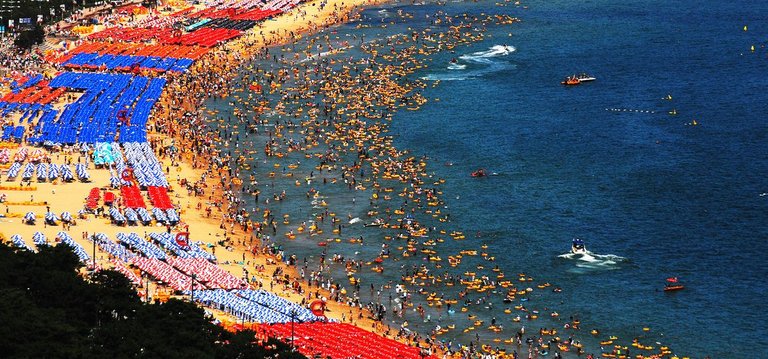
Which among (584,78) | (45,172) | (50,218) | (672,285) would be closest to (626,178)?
(672,285)

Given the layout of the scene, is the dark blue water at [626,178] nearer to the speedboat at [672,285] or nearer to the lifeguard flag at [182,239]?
the speedboat at [672,285]

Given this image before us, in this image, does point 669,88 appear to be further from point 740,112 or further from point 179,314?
point 179,314

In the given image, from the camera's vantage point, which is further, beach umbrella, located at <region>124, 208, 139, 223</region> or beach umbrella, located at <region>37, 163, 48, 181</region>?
beach umbrella, located at <region>37, 163, 48, 181</region>

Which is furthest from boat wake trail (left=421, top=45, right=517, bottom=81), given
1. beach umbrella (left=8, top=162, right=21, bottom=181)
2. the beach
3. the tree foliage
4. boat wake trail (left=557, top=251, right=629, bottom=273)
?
the tree foliage

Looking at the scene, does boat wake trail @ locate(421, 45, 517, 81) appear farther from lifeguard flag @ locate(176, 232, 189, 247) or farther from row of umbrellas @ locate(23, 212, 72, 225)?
row of umbrellas @ locate(23, 212, 72, 225)

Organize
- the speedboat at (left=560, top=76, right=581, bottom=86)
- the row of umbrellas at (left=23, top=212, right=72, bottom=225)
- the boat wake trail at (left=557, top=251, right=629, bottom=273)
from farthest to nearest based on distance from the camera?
the speedboat at (left=560, top=76, right=581, bottom=86)
the row of umbrellas at (left=23, top=212, right=72, bottom=225)
the boat wake trail at (left=557, top=251, right=629, bottom=273)

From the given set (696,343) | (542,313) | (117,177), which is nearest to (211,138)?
(117,177)

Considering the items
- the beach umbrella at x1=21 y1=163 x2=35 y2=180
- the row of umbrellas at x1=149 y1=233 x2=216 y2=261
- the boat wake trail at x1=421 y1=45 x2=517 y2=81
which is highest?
the beach umbrella at x1=21 y1=163 x2=35 y2=180
